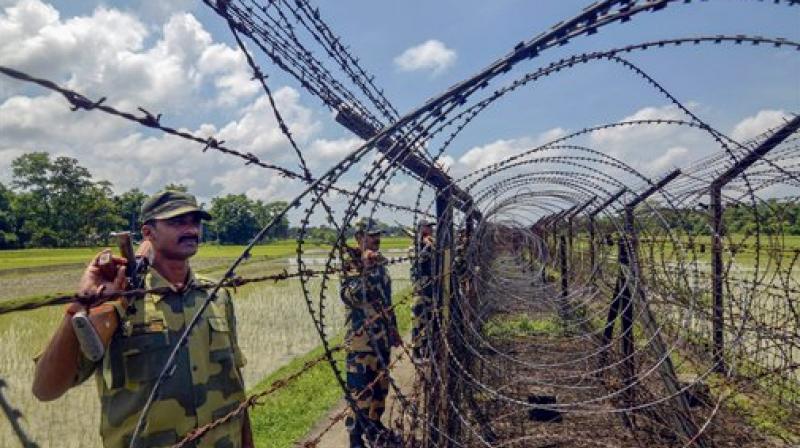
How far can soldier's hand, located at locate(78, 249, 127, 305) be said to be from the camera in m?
1.59

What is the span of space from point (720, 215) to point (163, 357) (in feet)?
18.0

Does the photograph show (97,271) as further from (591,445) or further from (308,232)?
(591,445)

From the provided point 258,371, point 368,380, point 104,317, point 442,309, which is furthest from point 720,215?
point 258,371

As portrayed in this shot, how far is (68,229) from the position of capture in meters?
56.5

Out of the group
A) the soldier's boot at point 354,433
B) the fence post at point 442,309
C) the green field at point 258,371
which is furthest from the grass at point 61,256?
the fence post at point 442,309

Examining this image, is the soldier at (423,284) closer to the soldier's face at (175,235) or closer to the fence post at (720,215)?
the soldier's face at (175,235)

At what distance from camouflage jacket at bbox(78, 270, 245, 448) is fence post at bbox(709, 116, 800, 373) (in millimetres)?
3223

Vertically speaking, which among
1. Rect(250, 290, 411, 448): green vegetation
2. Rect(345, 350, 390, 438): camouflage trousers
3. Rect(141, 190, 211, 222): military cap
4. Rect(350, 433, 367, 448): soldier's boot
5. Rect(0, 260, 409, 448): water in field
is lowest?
Rect(0, 260, 409, 448): water in field

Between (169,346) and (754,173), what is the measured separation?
392cm

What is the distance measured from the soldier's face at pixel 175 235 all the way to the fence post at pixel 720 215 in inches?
133

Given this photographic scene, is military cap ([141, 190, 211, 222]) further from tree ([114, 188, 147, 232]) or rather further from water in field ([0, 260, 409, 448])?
tree ([114, 188, 147, 232])

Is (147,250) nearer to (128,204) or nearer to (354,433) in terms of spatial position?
(354,433)

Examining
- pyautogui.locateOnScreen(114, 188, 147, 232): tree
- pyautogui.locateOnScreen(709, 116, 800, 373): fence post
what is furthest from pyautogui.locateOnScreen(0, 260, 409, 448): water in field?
pyautogui.locateOnScreen(114, 188, 147, 232): tree

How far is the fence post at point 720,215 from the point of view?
3881 millimetres
